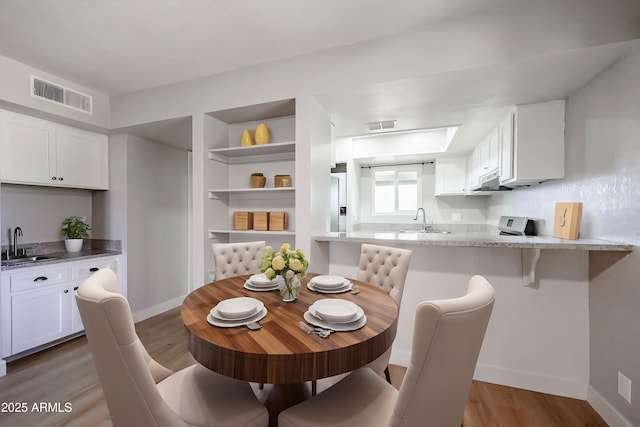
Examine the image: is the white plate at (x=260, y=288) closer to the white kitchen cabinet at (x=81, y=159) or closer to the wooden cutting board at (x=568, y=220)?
the wooden cutting board at (x=568, y=220)

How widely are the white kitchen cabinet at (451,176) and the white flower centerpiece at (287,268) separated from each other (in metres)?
3.89

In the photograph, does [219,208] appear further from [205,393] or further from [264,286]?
[205,393]

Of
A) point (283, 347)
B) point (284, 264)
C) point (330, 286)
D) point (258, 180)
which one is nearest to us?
point (283, 347)

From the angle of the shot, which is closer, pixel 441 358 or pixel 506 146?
pixel 441 358

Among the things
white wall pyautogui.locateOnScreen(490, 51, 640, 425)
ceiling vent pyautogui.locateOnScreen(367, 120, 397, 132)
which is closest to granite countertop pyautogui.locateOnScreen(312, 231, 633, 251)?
white wall pyautogui.locateOnScreen(490, 51, 640, 425)

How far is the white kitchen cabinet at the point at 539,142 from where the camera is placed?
2303mm

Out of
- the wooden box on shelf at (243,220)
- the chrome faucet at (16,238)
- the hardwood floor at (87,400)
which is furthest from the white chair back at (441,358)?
the chrome faucet at (16,238)

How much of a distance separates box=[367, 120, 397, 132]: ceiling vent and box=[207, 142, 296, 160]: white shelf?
39.3 inches

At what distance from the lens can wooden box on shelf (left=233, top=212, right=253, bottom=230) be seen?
9.30ft

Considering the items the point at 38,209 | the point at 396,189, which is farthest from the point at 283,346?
the point at 396,189

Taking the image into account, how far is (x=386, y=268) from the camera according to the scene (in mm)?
1980

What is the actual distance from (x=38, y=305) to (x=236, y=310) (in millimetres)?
2704

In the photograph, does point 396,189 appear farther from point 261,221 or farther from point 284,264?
point 284,264

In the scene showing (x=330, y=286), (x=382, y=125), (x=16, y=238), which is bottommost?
(x=330, y=286)
